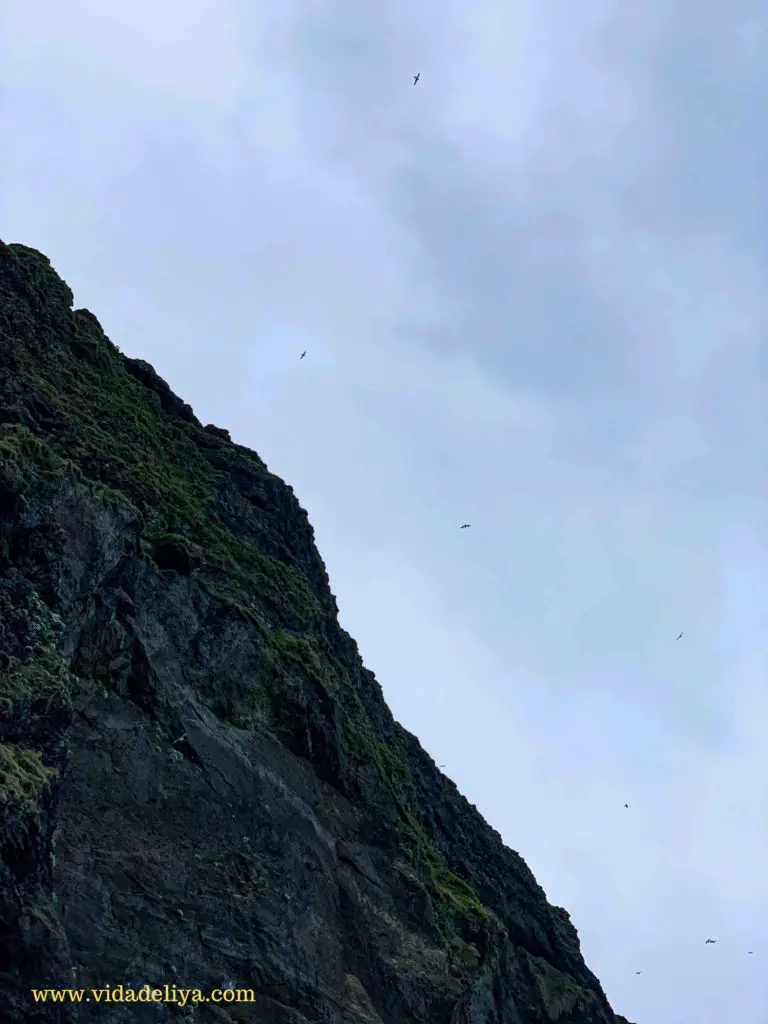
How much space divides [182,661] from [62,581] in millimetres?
6421

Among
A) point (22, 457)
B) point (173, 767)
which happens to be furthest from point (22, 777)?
point (22, 457)

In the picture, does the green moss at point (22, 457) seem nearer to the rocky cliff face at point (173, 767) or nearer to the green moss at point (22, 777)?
the rocky cliff face at point (173, 767)

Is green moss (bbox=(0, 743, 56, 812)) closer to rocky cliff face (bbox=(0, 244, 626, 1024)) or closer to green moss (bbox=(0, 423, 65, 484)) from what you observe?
rocky cliff face (bbox=(0, 244, 626, 1024))

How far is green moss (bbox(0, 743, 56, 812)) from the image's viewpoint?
74.5 feet

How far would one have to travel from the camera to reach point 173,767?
3186 centimetres

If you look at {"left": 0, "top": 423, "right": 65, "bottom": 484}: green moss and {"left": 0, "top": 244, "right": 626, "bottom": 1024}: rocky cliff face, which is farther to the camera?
{"left": 0, "top": 423, "right": 65, "bottom": 484}: green moss

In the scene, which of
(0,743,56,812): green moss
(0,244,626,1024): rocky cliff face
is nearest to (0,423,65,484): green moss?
(0,244,626,1024): rocky cliff face

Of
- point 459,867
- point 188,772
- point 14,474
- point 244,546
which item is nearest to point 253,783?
point 188,772

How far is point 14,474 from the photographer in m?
29.2

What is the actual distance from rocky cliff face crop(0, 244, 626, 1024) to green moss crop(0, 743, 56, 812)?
49 mm

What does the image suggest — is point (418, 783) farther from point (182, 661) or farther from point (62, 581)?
point (62, 581)

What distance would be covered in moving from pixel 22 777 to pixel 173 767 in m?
8.58

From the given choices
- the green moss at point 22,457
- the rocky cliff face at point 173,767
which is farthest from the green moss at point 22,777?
the green moss at point 22,457

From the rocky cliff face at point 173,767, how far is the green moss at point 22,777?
0.05 metres
